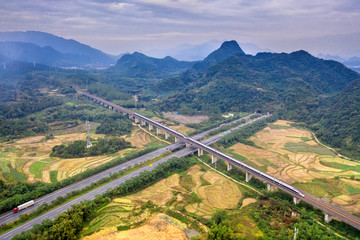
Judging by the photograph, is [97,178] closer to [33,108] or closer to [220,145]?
[220,145]

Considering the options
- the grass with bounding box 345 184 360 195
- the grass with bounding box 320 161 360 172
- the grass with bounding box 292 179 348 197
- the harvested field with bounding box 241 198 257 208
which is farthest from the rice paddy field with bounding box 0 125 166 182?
the grass with bounding box 345 184 360 195

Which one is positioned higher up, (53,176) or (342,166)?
(342,166)

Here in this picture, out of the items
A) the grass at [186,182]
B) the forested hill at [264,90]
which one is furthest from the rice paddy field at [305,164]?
the forested hill at [264,90]

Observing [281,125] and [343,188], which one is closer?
[343,188]

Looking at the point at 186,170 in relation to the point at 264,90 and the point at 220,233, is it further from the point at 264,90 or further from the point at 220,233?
the point at 264,90

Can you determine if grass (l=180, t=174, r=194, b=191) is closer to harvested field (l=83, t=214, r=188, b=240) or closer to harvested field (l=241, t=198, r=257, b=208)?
harvested field (l=241, t=198, r=257, b=208)

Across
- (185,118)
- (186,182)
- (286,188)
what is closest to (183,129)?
(185,118)

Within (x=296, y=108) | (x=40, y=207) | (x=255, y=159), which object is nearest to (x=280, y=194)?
(x=255, y=159)
